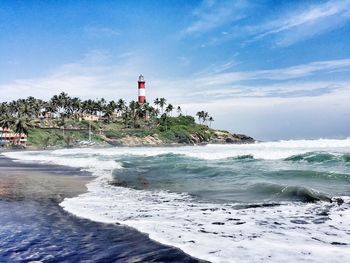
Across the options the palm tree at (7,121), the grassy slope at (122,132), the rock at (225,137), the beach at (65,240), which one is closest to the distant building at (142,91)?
the grassy slope at (122,132)

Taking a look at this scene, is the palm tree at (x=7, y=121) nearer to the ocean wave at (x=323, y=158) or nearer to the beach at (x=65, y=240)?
the ocean wave at (x=323, y=158)

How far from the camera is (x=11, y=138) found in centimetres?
10600

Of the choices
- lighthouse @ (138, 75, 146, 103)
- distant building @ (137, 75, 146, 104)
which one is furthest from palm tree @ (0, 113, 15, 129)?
distant building @ (137, 75, 146, 104)

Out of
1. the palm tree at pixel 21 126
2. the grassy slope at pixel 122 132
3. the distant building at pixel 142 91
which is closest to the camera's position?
the palm tree at pixel 21 126

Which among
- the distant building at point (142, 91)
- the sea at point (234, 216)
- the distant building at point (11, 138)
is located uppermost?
the distant building at point (142, 91)

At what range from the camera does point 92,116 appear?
151375mm

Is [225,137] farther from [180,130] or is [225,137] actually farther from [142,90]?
[142,90]

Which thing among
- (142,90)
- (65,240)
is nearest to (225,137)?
(142,90)

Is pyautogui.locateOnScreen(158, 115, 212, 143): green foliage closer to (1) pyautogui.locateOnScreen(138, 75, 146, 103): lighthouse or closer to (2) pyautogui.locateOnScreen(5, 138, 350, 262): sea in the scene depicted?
(1) pyautogui.locateOnScreen(138, 75, 146, 103): lighthouse

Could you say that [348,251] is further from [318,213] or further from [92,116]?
[92,116]

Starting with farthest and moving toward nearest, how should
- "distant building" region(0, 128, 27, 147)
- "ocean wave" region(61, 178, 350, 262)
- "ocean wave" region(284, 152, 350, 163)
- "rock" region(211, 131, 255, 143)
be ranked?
"rock" region(211, 131, 255, 143) < "distant building" region(0, 128, 27, 147) < "ocean wave" region(284, 152, 350, 163) < "ocean wave" region(61, 178, 350, 262)

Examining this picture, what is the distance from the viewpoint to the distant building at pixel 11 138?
320ft

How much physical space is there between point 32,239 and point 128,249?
1.94 m

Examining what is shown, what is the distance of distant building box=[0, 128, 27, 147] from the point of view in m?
97.5
